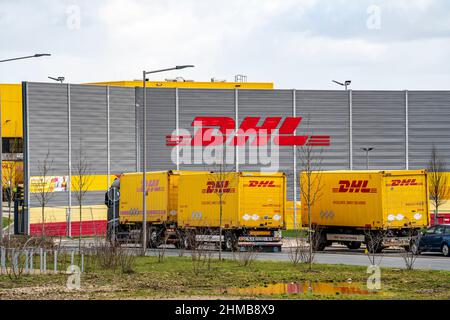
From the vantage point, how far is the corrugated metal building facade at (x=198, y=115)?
2677 inches

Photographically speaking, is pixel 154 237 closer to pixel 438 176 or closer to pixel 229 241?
pixel 229 241

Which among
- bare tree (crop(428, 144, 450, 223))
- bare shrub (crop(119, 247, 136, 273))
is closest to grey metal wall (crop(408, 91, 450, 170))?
bare tree (crop(428, 144, 450, 223))

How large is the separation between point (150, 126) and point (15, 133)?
742 inches

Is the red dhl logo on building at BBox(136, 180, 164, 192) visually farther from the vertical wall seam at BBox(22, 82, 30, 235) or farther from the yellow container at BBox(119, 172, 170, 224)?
the vertical wall seam at BBox(22, 82, 30, 235)

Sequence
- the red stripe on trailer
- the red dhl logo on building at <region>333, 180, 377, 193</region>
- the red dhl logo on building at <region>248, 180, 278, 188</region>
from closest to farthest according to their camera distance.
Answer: the red dhl logo on building at <region>333, 180, 377, 193</region>
the red dhl logo on building at <region>248, 180, 278, 188</region>
the red stripe on trailer

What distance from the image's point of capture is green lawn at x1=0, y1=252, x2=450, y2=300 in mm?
22578

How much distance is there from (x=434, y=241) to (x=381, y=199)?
9.46 feet

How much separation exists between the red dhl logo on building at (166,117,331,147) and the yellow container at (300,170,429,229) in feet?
85.3

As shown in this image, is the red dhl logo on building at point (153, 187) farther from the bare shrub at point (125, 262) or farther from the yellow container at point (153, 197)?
the bare shrub at point (125, 262)

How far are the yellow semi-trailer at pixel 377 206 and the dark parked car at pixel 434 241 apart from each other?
60 centimetres

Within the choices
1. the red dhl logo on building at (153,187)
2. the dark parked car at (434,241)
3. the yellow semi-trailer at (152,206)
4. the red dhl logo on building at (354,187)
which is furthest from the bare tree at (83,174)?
the dark parked car at (434,241)

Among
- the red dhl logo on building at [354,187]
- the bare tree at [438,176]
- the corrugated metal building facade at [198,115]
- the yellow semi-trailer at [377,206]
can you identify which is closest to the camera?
the yellow semi-trailer at [377,206]

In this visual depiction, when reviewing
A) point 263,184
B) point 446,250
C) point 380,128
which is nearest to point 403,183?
point 446,250
